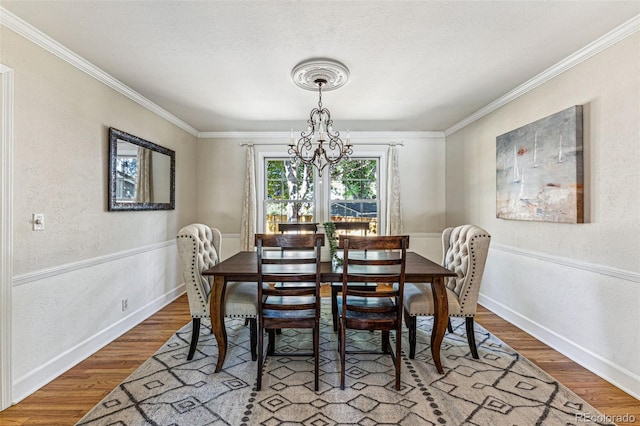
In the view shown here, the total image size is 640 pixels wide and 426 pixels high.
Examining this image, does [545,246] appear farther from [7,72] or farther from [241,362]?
[7,72]

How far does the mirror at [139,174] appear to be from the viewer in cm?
306

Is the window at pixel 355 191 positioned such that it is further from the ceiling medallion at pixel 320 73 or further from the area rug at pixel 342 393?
the area rug at pixel 342 393

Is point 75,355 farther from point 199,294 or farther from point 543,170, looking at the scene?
point 543,170

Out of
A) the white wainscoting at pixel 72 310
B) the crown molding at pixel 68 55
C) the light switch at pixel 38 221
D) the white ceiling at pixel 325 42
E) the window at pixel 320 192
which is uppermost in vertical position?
the white ceiling at pixel 325 42

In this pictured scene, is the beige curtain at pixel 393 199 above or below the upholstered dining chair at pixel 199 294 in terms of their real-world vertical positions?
above

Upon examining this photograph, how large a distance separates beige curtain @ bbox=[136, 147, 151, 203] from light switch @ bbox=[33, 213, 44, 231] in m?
1.18

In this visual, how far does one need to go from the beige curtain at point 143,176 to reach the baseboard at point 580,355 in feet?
13.8

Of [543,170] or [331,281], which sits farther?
[543,170]

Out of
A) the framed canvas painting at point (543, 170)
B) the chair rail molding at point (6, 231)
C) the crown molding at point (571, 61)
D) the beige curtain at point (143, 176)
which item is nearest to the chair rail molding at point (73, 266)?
the chair rail molding at point (6, 231)

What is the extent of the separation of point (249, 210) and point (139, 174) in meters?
1.84

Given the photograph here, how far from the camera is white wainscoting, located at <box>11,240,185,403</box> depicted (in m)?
2.13

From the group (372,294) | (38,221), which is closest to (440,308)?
(372,294)

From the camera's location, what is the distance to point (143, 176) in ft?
11.5

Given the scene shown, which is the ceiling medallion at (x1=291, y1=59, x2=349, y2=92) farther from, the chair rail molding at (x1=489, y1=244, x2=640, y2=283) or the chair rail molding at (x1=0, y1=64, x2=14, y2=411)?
the chair rail molding at (x1=489, y1=244, x2=640, y2=283)
